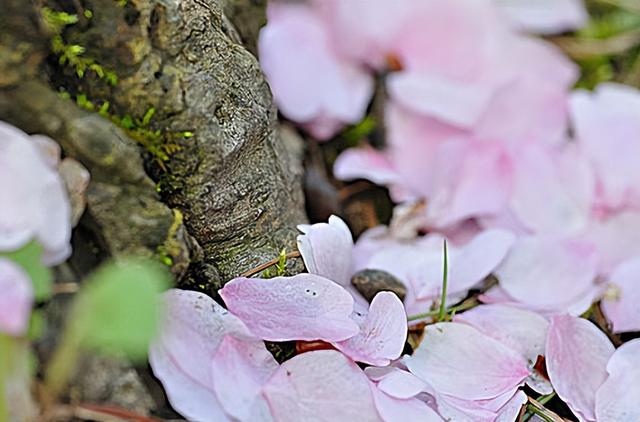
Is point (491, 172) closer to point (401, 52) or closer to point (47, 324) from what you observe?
point (401, 52)

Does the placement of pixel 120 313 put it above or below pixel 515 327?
above

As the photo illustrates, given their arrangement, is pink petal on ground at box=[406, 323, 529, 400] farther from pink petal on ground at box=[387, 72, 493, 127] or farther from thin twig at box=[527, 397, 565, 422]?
pink petal on ground at box=[387, 72, 493, 127]

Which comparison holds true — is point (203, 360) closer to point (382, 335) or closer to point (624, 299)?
point (382, 335)

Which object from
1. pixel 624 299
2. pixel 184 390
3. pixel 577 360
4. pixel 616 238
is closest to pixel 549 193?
pixel 616 238

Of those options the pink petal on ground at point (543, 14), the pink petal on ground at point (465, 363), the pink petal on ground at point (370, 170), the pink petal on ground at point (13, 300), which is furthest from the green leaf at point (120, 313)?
the pink petal on ground at point (543, 14)

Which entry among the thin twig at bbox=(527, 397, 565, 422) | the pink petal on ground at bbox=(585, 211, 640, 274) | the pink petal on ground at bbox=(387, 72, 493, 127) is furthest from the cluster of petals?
the thin twig at bbox=(527, 397, 565, 422)

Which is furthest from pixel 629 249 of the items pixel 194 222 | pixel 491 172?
pixel 194 222
